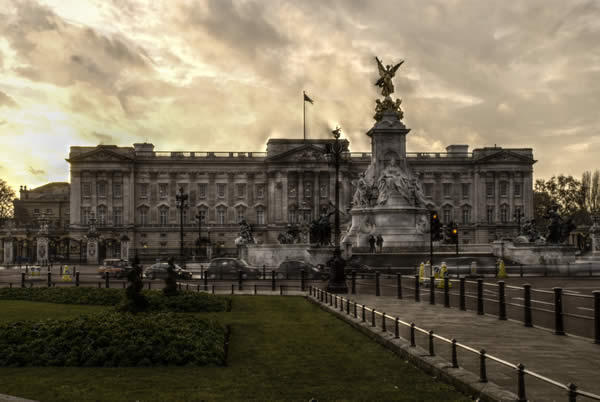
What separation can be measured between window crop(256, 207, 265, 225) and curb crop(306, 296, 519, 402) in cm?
10239

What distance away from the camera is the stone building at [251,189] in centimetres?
11531

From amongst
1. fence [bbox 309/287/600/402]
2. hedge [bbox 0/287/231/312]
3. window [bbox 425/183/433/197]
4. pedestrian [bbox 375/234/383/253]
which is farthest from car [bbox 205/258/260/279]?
window [bbox 425/183/433/197]

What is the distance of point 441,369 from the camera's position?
1182 cm

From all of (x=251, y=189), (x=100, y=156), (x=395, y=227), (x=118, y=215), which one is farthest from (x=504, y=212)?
(x=395, y=227)

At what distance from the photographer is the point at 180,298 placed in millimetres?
23438

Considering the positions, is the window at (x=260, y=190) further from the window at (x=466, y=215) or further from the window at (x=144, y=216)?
the window at (x=466, y=215)

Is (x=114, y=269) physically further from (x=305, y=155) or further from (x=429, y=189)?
(x=429, y=189)

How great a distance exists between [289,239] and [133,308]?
143ft

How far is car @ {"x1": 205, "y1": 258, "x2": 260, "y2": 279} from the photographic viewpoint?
142ft

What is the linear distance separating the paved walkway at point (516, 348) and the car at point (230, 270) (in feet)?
73.9

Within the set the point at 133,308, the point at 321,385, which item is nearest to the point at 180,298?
the point at 133,308

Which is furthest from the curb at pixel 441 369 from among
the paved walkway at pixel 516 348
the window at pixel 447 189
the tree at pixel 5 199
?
the tree at pixel 5 199

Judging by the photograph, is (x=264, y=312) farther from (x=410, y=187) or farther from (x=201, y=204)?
(x=201, y=204)

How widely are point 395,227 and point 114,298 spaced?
33.2m
